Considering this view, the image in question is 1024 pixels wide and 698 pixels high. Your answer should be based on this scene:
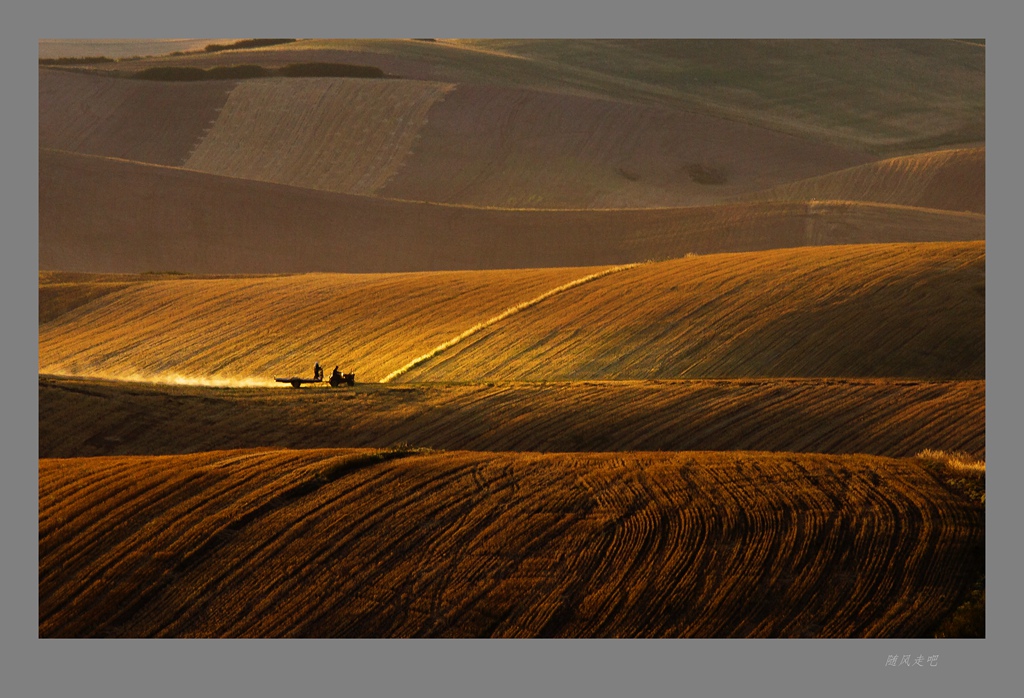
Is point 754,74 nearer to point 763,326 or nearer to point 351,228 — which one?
point 351,228

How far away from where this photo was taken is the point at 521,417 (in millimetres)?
19922

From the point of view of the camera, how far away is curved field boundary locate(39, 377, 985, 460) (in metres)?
18.4

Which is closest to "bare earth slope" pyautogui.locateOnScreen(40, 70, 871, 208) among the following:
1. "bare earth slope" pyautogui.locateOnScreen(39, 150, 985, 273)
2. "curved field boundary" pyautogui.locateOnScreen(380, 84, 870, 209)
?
"curved field boundary" pyautogui.locateOnScreen(380, 84, 870, 209)

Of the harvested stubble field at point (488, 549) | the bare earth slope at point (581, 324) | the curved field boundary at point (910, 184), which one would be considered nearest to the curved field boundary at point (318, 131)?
the curved field boundary at point (910, 184)

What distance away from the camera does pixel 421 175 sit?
224ft

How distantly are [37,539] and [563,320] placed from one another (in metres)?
18.2

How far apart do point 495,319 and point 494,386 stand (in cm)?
1034

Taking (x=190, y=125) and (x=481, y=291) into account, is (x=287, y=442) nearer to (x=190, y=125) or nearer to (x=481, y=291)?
(x=481, y=291)

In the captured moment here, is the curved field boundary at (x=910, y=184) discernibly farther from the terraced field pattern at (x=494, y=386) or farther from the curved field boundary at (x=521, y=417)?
the curved field boundary at (x=521, y=417)

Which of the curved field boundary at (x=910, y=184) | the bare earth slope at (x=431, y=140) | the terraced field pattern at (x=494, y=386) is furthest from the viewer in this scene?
the bare earth slope at (x=431, y=140)

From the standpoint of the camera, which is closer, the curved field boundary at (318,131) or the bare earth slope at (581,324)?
the bare earth slope at (581,324)

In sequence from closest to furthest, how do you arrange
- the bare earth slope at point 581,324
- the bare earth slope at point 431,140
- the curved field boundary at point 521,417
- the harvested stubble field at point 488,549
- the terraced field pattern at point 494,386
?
the harvested stubble field at point 488,549 → the terraced field pattern at point 494,386 → the curved field boundary at point 521,417 → the bare earth slope at point 581,324 → the bare earth slope at point 431,140

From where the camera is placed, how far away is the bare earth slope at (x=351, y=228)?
52.4 metres

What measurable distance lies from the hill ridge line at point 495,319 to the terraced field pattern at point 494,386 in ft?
0.44
